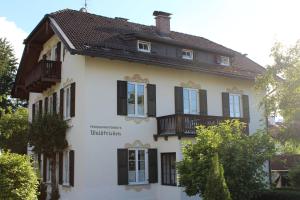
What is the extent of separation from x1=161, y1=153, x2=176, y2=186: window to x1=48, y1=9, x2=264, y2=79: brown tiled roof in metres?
4.25

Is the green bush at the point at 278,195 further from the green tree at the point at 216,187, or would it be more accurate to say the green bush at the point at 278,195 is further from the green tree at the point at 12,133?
the green tree at the point at 12,133

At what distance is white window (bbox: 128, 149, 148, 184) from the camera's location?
61.9ft

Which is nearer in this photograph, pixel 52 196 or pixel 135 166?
pixel 135 166

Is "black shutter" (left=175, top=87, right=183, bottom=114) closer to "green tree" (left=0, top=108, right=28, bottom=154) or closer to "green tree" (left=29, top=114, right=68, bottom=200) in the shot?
"green tree" (left=29, top=114, right=68, bottom=200)

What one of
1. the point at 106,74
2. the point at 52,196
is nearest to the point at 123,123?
the point at 106,74

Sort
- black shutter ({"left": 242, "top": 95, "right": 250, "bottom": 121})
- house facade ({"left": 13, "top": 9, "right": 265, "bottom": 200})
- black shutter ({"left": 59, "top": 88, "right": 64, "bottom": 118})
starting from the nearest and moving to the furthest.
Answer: house facade ({"left": 13, "top": 9, "right": 265, "bottom": 200}) < black shutter ({"left": 59, "top": 88, "right": 64, "bottom": 118}) < black shutter ({"left": 242, "top": 95, "right": 250, "bottom": 121})

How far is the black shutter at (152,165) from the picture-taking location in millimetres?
19109

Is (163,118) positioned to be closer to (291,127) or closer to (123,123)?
(123,123)

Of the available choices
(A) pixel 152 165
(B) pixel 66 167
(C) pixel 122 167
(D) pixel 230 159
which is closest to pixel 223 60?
(A) pixel 152 165

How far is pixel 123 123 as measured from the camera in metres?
19.0

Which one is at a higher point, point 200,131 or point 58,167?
point 200,131

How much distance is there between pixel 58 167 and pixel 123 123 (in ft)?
14.1

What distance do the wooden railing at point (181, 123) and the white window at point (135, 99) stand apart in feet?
3.19

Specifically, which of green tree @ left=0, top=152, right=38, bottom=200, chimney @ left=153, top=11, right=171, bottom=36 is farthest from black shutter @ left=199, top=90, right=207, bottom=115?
green tree @ left=0, top=152, right=38, bottom=200
